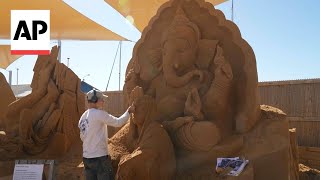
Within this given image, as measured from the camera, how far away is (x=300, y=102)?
7582 millimetres

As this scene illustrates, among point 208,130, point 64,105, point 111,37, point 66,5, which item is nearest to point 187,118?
point 208,130

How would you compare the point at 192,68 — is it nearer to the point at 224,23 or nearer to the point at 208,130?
the point at 224,23

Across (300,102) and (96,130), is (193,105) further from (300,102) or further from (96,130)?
(300,102)

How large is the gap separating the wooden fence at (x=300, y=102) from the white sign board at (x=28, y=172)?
508 cm

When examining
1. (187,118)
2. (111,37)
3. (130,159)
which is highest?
(111,37)

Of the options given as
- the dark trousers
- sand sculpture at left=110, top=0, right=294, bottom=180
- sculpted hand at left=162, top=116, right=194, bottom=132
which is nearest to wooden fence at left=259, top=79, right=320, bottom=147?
sand sculpture at left=110, top=0, right=294, bottom=180

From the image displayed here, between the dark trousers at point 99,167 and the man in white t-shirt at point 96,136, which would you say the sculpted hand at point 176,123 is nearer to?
the man in white t-shirt at point 96,136

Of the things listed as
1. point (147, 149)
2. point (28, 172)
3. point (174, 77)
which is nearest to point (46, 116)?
point (28, 172)

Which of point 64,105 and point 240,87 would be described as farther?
point 64,105

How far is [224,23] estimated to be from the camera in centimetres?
491

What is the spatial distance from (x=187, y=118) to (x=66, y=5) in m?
9.68

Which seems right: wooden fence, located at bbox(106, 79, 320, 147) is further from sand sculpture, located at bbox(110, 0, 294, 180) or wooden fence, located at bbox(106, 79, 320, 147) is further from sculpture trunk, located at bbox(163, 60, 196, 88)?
sculpture trunk, located at bbox(163, 60, 196, 88)

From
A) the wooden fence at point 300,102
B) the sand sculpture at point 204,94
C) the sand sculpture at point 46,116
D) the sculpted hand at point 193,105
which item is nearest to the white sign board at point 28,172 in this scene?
the sand sculpture at point 204,94

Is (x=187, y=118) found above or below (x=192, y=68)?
below
